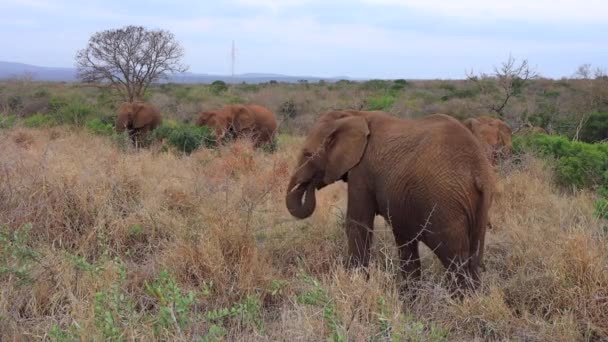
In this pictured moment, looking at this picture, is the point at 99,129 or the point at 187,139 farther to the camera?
the point at 99,129

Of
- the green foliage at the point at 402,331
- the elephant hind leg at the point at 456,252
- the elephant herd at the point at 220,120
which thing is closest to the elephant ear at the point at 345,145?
the elephant hind leg at the point at 456,252

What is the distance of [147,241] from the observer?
6039 millimetres

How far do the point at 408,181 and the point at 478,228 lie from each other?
638mm

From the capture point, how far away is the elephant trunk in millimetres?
5672

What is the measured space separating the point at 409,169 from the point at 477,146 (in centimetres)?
54

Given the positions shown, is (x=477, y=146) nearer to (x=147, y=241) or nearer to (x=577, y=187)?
(x=147, y=241)

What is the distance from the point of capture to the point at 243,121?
16188 mm

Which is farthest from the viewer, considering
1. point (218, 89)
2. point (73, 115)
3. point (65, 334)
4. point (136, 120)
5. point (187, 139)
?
point (218, 89)

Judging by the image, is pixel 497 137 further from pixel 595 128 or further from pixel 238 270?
pixel 238 270

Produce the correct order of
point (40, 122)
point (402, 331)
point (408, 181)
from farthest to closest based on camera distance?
point (40, 122), point (408, 181), point (402, 331)

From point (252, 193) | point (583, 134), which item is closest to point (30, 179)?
point (252, 193)

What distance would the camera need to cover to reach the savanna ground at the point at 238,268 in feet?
12.5

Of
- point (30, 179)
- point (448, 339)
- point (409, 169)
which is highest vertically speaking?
point (409, 169)

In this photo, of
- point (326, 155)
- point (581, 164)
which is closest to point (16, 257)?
point (326, 155)
